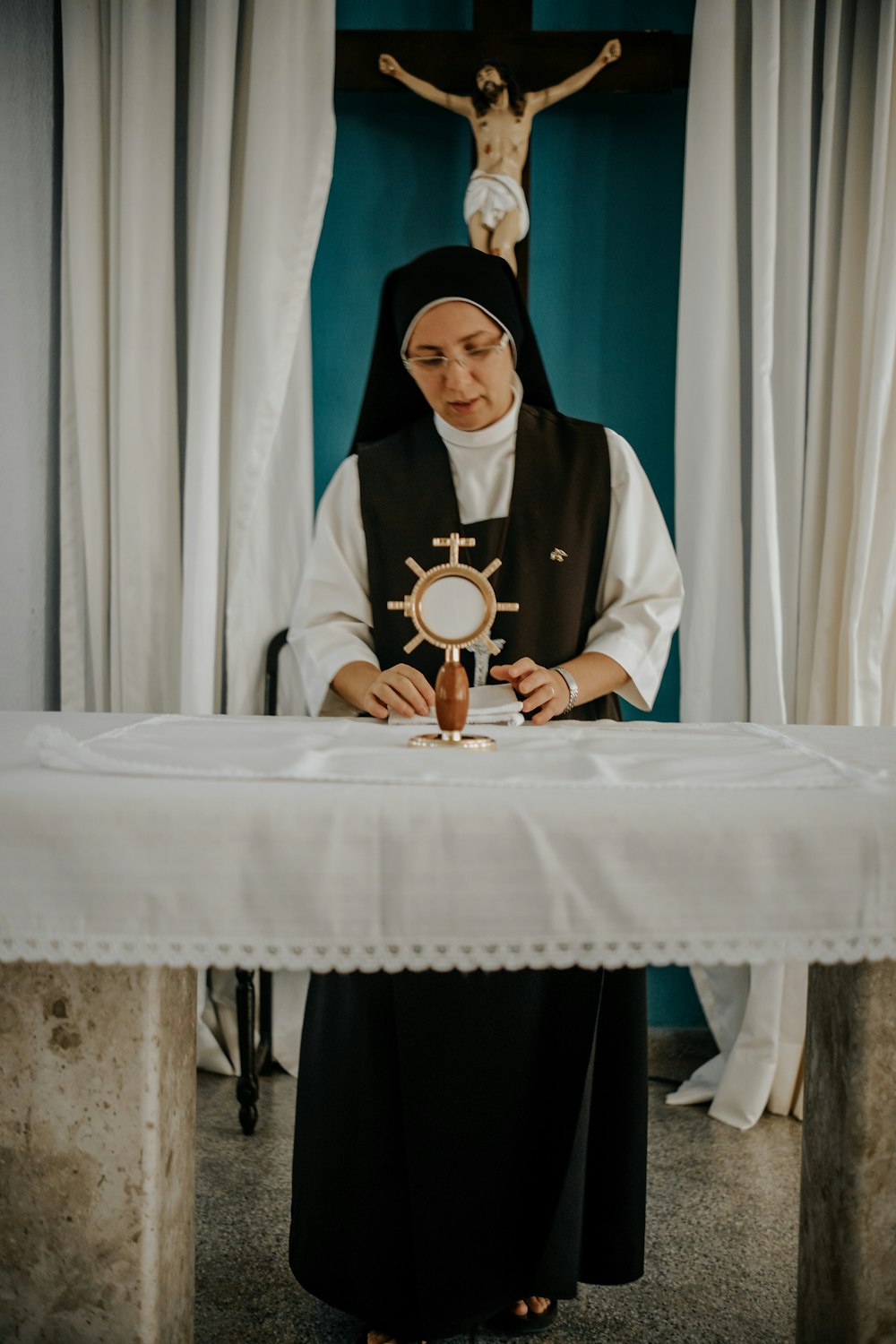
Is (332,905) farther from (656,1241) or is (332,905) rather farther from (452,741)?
(656,1241)

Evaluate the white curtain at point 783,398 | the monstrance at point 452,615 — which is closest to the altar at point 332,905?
the monstrance at point 452,615

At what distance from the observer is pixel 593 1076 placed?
2.00m

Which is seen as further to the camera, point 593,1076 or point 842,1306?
point 593,1076

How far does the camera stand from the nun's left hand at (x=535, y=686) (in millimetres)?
2012

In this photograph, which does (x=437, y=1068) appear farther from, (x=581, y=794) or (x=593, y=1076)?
(x=581, y=794)

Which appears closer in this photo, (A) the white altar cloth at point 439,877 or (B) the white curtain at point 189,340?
(A) the white altar cloth at point 439,877

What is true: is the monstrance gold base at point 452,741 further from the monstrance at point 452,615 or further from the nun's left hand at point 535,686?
the nun's left hand at point 535,686

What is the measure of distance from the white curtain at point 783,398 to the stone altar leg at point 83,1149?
6.43 feet

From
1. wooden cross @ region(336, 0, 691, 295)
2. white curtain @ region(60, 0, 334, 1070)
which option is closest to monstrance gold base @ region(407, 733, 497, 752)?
white curtain @ region(60, 0, 334, 1070)

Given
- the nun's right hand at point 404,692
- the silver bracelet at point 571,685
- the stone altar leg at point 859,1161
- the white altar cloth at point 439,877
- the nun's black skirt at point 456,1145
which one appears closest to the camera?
the white altar cloth at point 439,877

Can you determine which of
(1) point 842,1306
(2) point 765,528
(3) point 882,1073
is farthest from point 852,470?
(1) point 842,1306

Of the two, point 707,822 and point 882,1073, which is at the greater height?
point 707,822

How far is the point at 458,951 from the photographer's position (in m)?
1.29

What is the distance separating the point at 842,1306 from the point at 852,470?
2243mm
